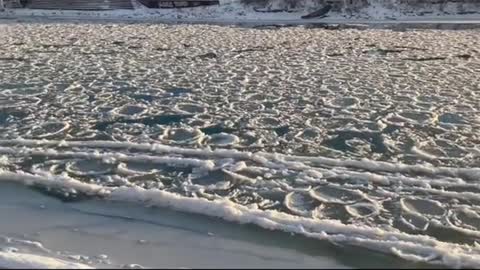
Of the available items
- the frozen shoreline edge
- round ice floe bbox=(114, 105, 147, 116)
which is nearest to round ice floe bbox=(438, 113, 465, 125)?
round ice floe bbox=(114, 105, 147, 116)

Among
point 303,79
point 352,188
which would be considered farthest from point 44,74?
point 352,188

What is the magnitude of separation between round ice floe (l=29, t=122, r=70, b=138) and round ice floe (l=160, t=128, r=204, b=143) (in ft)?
4.08

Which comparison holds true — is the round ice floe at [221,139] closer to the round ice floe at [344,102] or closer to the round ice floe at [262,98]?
the round ice floe at [262,98]

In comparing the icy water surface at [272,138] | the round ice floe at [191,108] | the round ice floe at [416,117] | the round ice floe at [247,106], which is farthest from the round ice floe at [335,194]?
the round ice floe at [191,108]

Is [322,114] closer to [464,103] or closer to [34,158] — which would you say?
[464,103]

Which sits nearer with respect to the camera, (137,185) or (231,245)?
(231,245)

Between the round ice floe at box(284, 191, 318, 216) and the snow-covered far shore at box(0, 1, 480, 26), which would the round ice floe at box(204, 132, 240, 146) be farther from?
the snow-covered far shore at box(0, 1, 480, 26)

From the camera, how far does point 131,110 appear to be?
8586 millimetres

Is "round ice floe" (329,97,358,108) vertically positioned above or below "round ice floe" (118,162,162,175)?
below

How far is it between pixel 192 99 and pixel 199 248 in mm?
5027

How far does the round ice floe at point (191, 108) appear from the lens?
8492 mm

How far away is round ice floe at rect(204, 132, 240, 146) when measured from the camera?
7.02 metres

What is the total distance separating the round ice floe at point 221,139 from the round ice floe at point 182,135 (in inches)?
4.7

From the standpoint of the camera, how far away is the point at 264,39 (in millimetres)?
17000
